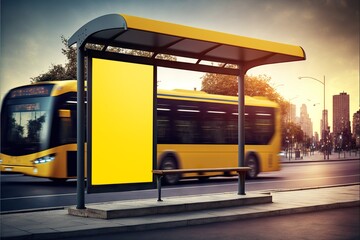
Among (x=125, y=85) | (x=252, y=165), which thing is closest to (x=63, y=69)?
(x=252, y=165)

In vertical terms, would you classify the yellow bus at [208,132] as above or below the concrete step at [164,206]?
above

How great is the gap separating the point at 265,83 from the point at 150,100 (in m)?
59.4

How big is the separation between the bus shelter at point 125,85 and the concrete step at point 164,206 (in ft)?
1.11

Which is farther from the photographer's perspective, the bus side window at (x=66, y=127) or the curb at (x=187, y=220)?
the bus side window at (x=66, y=127)

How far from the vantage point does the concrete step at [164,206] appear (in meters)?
9.08

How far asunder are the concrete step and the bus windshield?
21.5ft

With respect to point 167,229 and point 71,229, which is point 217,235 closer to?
point 167,229

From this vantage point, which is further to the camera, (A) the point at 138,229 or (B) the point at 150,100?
(B) the point at 150,100

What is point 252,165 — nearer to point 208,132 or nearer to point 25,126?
point 208,132

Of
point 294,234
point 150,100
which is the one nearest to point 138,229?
point 294,234

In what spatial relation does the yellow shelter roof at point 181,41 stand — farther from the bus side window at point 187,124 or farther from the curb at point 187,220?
the bus side window at point 187,124

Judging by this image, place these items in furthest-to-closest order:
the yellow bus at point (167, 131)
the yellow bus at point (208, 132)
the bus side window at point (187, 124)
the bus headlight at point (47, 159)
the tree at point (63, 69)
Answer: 1. the tree at point (63, 69)
2. the bus side window at point (187, 124)
3. the yellow bus at point (208, 132)
4. the yellow bus at point (167, 131)
5. the bus headlight at point (47, 159)

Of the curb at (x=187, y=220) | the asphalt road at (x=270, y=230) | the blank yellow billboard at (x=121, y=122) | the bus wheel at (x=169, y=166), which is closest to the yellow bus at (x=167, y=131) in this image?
the bus wheel at (x=169, y=166)

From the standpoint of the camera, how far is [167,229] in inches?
334
